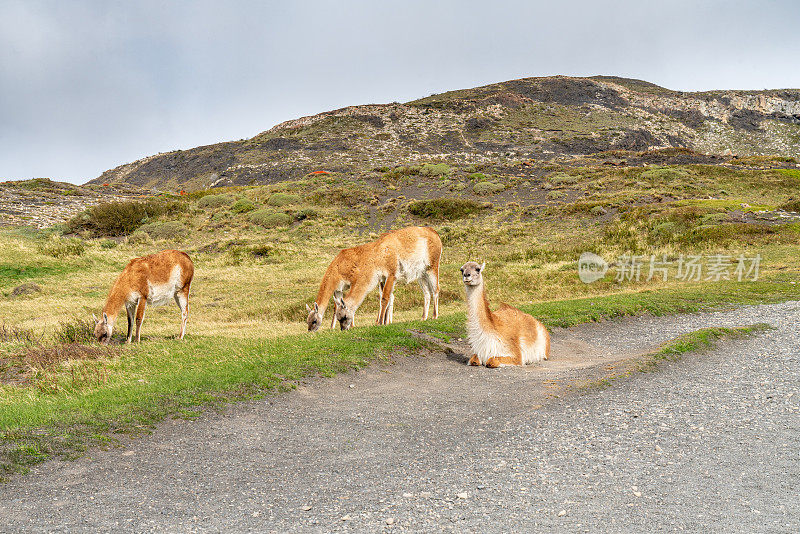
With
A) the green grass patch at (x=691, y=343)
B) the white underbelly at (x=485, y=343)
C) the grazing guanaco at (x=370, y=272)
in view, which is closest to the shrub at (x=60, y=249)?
the grazing guanaco at (x=370, y=272)

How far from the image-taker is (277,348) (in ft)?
39.2

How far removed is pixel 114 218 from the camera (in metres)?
47.3

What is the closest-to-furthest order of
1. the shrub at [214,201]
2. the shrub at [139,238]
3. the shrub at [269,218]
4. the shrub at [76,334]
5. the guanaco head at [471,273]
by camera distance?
1. the guanaco head at [471,273]
2. the shrub at [76,334]
3. the shrub at [139,238]
4. the shrub at [269,218]
5. the shrub at [214,201]

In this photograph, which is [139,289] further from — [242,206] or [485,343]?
[242,206]

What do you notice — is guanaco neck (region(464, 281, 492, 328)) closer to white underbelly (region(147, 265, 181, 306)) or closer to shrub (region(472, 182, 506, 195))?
white underbelly (region(147, 265, 181, 306))

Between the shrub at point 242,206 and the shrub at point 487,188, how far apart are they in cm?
2296

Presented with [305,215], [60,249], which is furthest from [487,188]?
[60,249]

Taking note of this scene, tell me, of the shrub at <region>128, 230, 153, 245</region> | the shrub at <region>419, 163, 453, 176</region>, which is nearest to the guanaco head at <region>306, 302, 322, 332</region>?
the shrub at <region>128, 230, 153, 245</region>

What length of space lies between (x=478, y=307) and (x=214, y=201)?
52.3 meters

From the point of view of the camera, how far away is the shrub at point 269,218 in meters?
48.8

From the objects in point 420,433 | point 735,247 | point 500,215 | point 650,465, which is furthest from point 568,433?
point 500,215

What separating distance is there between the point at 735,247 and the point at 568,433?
94.0 ft

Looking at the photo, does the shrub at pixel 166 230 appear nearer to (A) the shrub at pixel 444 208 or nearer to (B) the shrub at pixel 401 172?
(A) the shrub at pixel 444 208

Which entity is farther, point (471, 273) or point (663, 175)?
point (663, 175)
